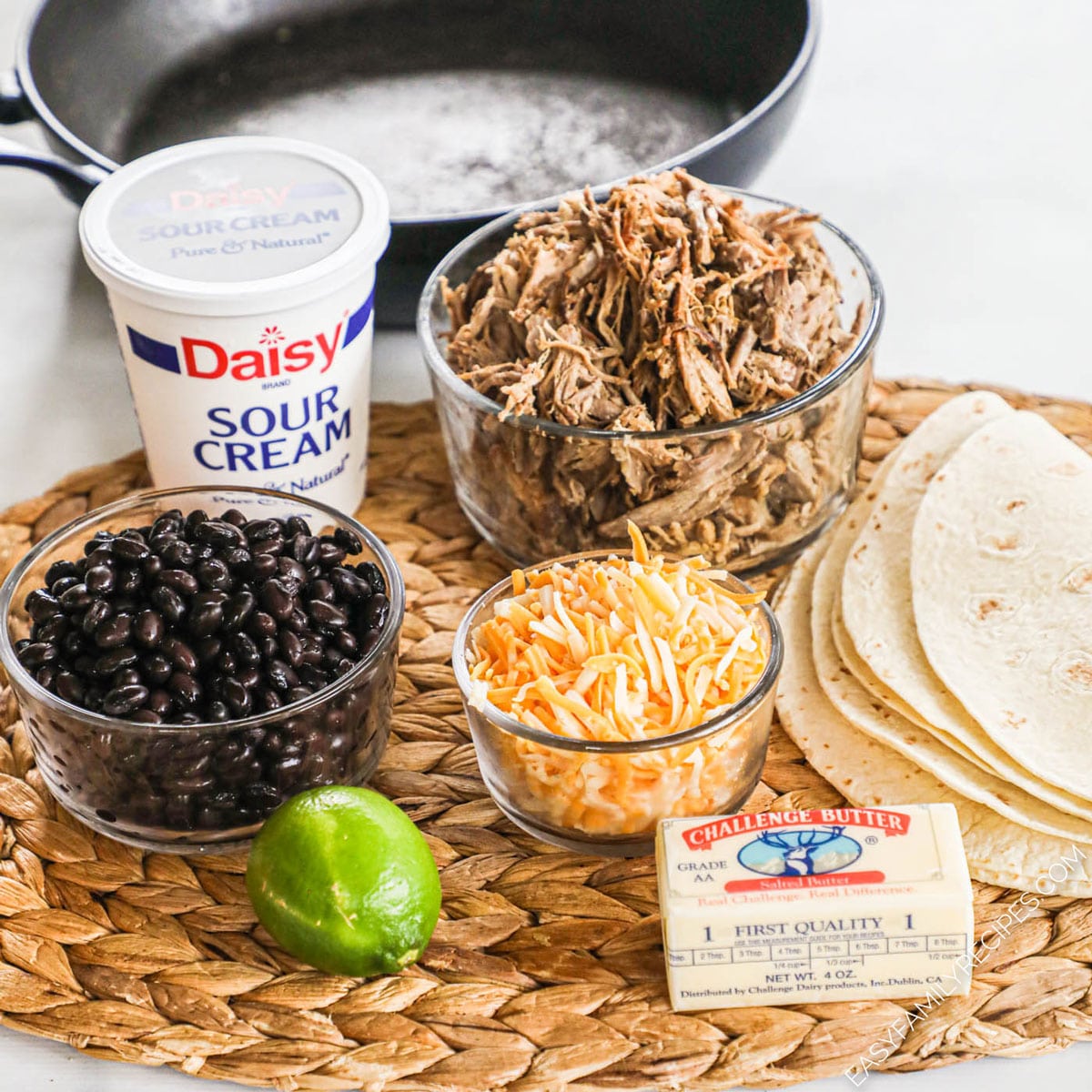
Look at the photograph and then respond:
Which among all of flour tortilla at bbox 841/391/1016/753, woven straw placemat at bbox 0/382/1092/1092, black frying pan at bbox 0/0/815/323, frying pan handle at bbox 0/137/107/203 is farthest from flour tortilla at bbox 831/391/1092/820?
frying pan handle at bbox 0/137/107/203

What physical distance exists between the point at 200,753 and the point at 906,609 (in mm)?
980

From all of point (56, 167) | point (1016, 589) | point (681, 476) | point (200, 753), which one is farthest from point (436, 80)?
point (200, 753)

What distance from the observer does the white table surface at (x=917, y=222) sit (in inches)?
104

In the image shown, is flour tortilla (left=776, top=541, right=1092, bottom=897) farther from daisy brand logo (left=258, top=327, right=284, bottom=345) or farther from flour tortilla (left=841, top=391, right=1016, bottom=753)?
daisy brand logo (left=258, top=327, right=284, bottom=345)

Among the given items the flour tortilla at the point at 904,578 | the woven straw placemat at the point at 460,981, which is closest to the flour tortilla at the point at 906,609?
the flour tortilla at the point at 904,578

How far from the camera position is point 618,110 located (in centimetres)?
284

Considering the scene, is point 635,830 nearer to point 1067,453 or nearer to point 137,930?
point 137,930

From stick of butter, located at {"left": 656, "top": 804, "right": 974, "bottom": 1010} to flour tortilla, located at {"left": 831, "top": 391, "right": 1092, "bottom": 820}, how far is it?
0.19 m

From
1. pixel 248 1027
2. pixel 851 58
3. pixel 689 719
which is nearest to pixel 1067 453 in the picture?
pixel 689 719

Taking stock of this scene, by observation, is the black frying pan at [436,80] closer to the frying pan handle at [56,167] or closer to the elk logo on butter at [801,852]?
the frying pan handle at [56,167]

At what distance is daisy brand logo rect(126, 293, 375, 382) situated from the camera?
6.47 feet

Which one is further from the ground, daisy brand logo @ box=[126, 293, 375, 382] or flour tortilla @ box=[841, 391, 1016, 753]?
daisy brand logo @ box=[126, 293, 375, 382]

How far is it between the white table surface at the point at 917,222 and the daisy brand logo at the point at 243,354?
0.53 metres

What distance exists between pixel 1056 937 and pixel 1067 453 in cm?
80
